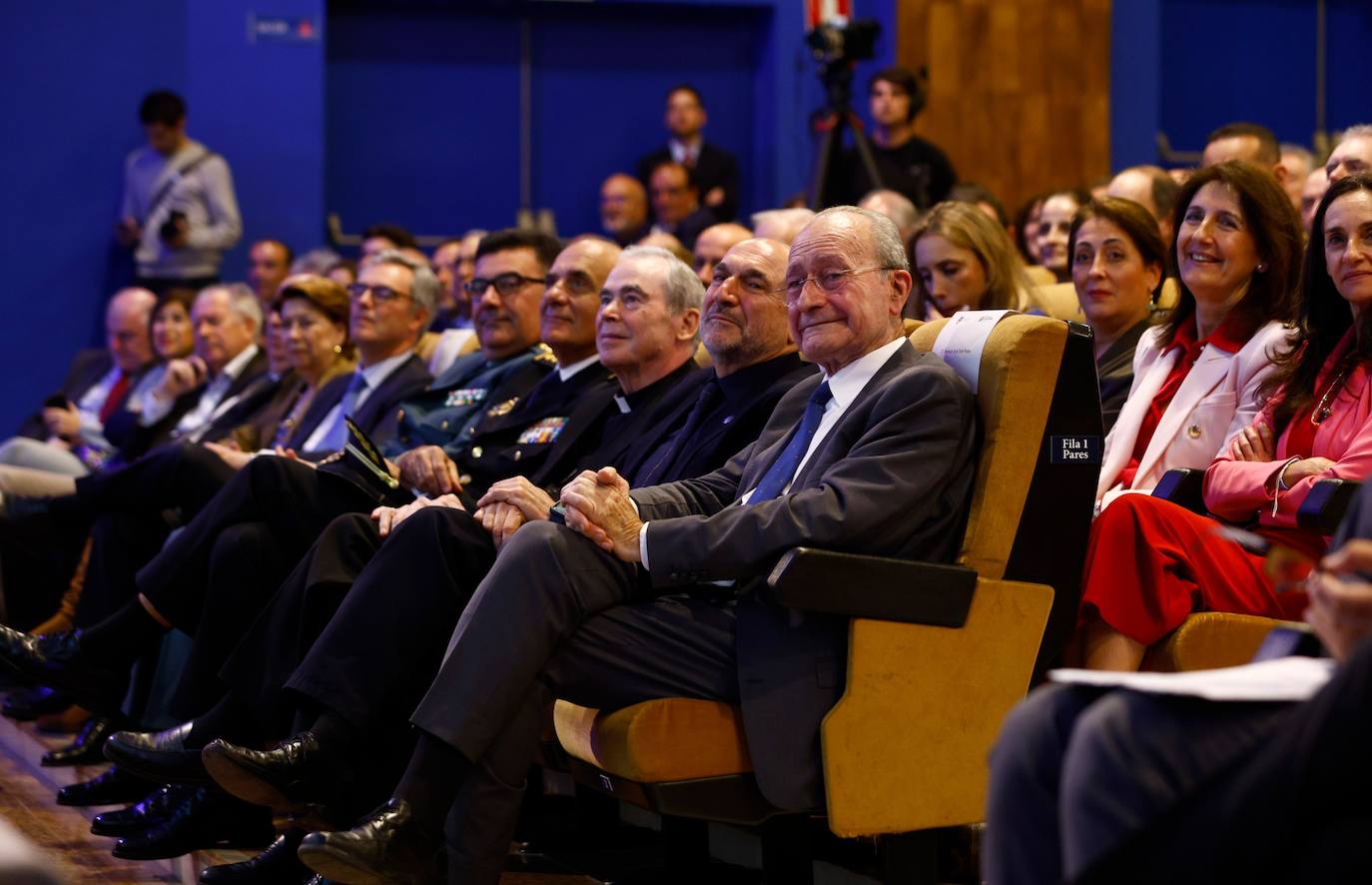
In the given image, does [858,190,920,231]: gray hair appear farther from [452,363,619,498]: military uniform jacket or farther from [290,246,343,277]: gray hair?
[290,246,343,277]: gray hair

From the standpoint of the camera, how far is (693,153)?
820cm

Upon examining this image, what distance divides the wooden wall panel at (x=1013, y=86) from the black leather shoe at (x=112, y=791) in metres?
5.32

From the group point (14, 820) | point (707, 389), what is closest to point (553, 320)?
point (707, 389)

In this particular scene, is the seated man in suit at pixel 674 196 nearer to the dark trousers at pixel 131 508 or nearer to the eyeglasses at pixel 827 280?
the dark trousers at pixel 131 508

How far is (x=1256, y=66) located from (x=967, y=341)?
23.6 feet

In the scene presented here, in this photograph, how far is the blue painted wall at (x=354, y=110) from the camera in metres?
8.29

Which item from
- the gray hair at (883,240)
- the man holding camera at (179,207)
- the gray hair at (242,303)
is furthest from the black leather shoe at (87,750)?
the man holding camera at (179,207)

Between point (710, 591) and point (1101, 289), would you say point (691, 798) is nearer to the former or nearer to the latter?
point (710, 591)

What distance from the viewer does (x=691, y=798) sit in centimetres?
256

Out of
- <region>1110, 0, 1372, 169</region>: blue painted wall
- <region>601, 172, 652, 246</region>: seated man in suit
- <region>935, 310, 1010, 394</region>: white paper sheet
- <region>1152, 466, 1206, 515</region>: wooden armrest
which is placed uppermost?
<region>1110, 0, 1372, 169</region>: blue painted wall

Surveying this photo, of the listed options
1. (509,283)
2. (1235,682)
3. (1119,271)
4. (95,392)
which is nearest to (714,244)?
(509,283)

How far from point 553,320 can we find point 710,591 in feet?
4.93

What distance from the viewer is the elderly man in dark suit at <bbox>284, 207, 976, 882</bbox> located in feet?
8.30

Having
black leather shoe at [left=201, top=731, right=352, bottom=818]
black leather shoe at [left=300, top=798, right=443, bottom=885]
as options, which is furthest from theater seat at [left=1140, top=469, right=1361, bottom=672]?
black leather shoe at [left=201, top=731, right=352, bottom=818]
